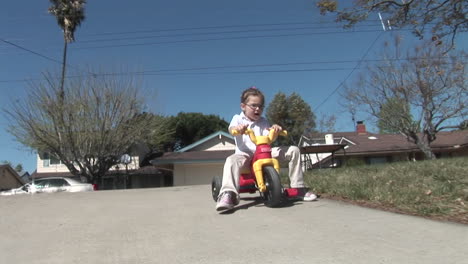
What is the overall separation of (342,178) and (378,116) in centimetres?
2016

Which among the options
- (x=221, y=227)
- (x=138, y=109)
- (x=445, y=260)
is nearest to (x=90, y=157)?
(x=138, y=109)

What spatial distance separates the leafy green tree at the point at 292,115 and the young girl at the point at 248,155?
33840 mm

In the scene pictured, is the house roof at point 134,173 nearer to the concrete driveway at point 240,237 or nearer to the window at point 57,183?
the window at point 57,183

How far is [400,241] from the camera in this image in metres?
2.59

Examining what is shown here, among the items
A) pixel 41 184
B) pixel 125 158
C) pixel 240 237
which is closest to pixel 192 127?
pixel 125 158

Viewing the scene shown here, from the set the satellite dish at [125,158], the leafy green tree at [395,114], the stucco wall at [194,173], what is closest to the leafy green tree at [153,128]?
the stucco wall at [194,173]

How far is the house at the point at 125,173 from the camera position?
28.1 metres

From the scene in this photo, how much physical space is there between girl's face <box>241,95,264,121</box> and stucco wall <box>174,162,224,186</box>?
65.7 ft

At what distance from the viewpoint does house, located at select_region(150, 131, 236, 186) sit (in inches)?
909

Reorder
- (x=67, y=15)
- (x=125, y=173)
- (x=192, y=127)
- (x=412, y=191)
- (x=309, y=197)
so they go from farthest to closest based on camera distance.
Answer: (x=192, y=127), (x=125, y=173), (x=67, y=15), (x=309, y=197), (x=412, y=191)

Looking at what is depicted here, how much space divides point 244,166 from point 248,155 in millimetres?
170

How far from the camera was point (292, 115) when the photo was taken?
39.1 metres

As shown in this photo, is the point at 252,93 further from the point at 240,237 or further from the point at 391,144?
the point at 391,144

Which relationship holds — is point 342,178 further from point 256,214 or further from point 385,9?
point 385,9
